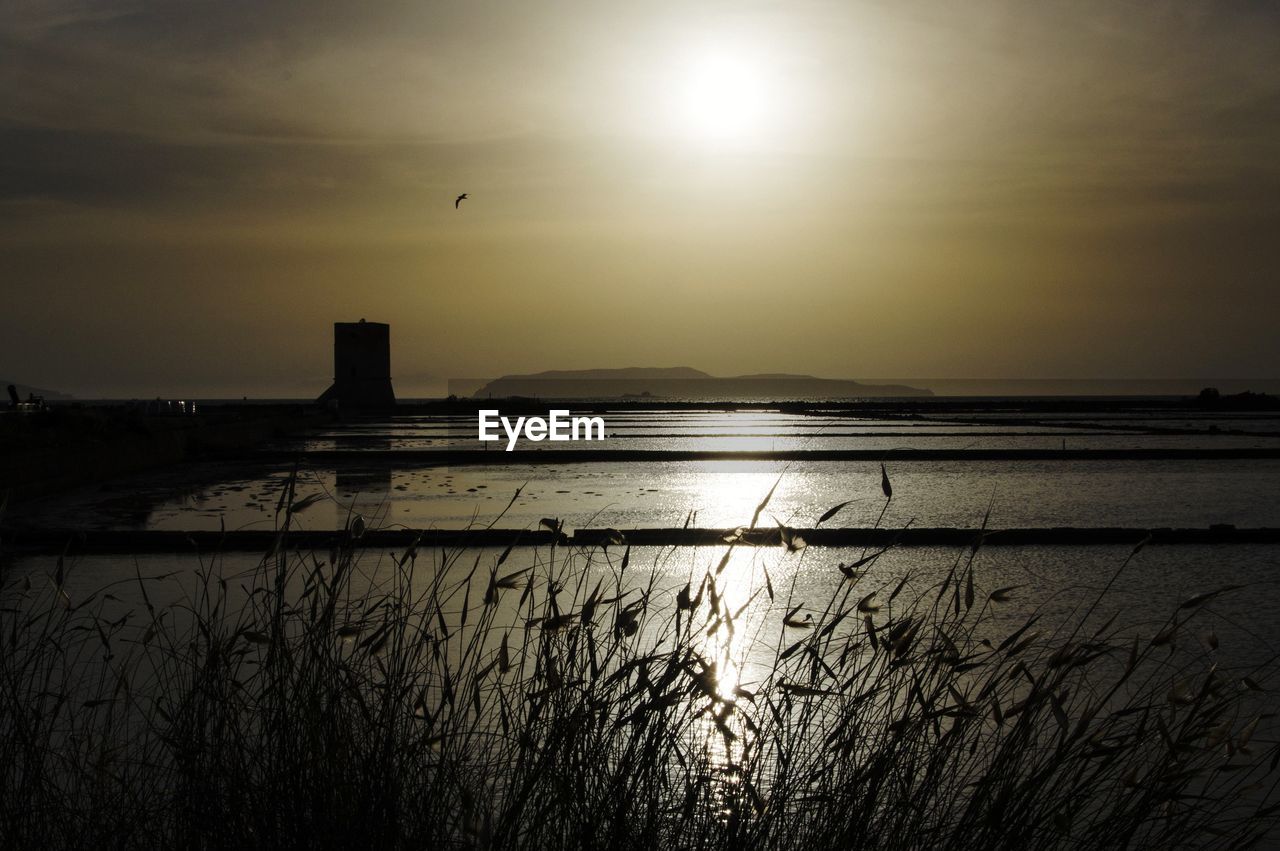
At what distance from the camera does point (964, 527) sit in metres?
10.7

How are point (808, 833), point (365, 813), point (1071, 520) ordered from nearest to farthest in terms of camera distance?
point (365, 813) → point (808, 833) → point (1071, 520)

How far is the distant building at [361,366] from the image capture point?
48969 mm

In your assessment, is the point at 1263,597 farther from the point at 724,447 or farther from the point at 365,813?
the point at 724,447

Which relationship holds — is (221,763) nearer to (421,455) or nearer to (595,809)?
(595,809)

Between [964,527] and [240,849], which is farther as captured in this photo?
[964,527]

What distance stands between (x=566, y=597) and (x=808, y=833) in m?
4.37

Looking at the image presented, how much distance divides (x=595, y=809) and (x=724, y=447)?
2309 cm

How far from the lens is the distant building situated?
48969 mm

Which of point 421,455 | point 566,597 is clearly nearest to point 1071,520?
point 566,597

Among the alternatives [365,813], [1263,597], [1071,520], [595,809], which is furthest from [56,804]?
[1071,520]

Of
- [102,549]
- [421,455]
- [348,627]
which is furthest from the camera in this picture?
[421,455]

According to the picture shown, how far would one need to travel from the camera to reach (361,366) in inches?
1980

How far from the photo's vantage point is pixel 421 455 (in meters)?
21.8

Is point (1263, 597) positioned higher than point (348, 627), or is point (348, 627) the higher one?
point (348, 627)
